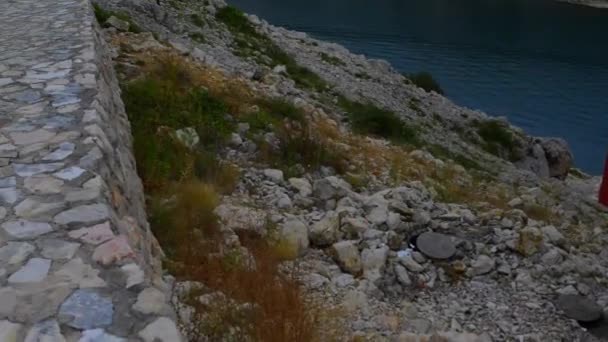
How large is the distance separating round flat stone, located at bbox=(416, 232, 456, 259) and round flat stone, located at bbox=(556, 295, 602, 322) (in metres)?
1.17

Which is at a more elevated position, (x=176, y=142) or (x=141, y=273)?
(x=141, y=273)

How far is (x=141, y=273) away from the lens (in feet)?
8.80

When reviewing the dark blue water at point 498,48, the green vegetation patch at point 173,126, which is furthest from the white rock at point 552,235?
the dark blue water at point 498,48

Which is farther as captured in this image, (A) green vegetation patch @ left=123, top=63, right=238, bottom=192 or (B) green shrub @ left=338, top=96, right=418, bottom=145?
(B) green shrub @ left=338, top=96, right=418, bottom=145

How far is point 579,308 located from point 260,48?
1259cm

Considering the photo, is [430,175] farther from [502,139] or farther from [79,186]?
[502,139]

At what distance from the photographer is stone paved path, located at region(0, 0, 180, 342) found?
2422mm

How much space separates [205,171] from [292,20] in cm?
3694

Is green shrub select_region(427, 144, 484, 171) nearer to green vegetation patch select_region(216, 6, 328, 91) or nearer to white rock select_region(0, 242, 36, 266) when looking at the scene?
green vegetation patch select_region(216, 6, 328, 91)

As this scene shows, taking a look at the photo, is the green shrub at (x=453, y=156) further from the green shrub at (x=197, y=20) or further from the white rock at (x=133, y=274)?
the white rock at (x=133, y=274)

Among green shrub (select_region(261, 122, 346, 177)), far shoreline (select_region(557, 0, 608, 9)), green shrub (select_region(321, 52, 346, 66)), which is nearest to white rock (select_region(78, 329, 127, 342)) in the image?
green shrub (select_region(261, 122, 346, 177))

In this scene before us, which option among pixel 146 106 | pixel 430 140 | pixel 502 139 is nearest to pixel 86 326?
pixel 146 106

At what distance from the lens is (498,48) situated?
39.7 metres

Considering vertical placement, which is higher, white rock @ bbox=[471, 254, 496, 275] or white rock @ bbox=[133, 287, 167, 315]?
white rock @ bbox=[133, 287, 167, 315]
